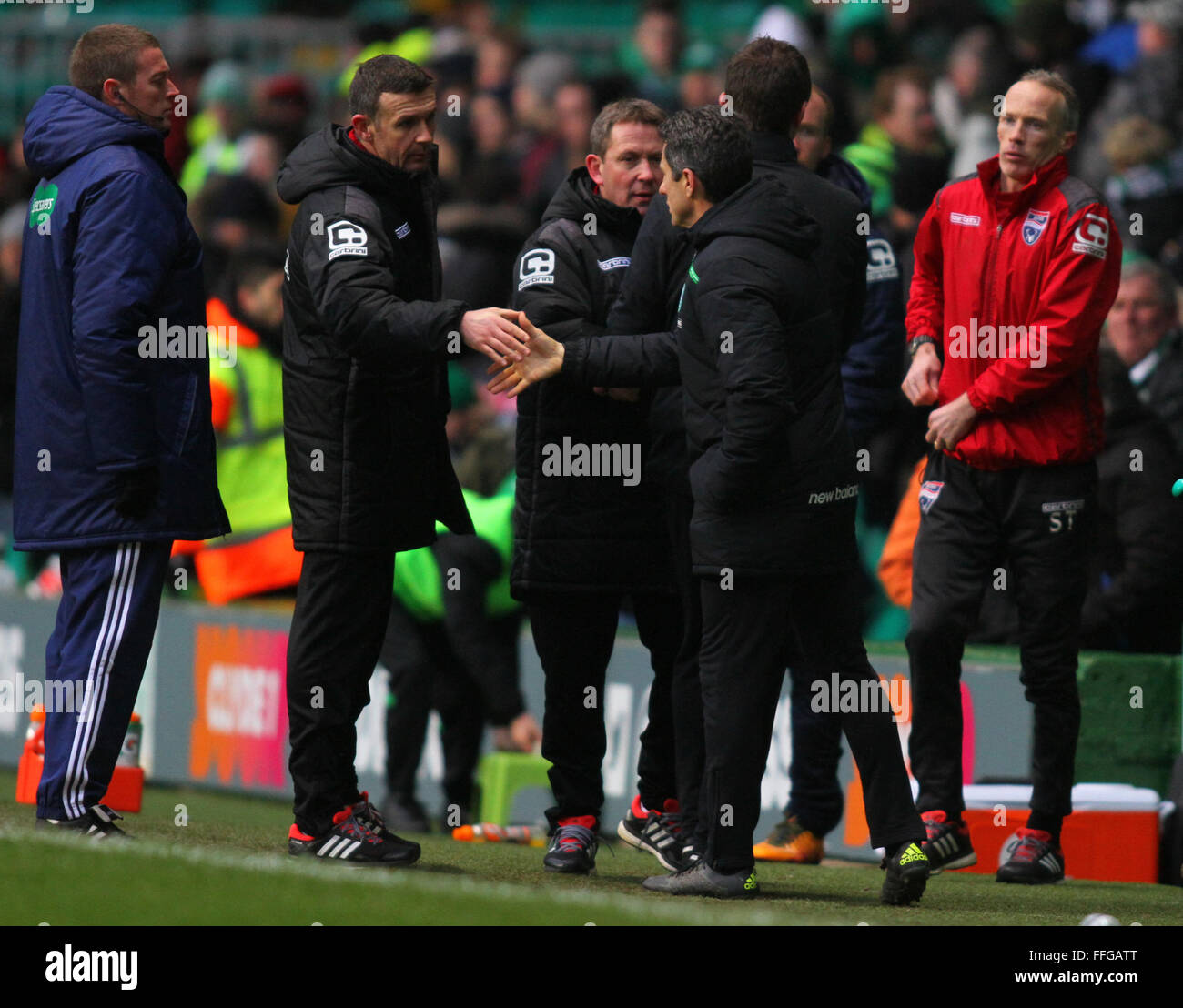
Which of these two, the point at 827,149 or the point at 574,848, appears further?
the point at 827,149

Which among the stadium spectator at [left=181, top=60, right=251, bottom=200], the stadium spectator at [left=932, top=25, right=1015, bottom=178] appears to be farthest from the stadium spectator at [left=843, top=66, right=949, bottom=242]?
the stadium spectator at [left=181, top=60, right=251, bottom=200]

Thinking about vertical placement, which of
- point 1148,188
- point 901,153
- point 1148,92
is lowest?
point 1148,188

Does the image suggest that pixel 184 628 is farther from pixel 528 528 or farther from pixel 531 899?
pixel 531 899

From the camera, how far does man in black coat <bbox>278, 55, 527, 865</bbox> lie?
6.45m

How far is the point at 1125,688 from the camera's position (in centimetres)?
826

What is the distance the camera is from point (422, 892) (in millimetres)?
5668

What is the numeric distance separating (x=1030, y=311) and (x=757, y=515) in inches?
58.3

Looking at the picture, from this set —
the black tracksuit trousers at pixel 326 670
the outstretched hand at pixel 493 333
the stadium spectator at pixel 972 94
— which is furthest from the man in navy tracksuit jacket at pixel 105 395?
the stadium spectator at pixel 972 94

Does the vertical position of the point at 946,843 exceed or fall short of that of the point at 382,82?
it falls short

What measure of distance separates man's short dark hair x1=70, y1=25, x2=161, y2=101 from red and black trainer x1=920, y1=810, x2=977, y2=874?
3.36 m

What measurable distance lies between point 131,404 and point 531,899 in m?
1.89

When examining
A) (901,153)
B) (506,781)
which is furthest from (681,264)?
(901,153)

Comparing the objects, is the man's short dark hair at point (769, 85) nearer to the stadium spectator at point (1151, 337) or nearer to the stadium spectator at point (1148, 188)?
the stadium spectator at point (1151, 337)

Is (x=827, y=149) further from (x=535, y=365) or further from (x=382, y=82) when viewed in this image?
(x=382, y=82)
